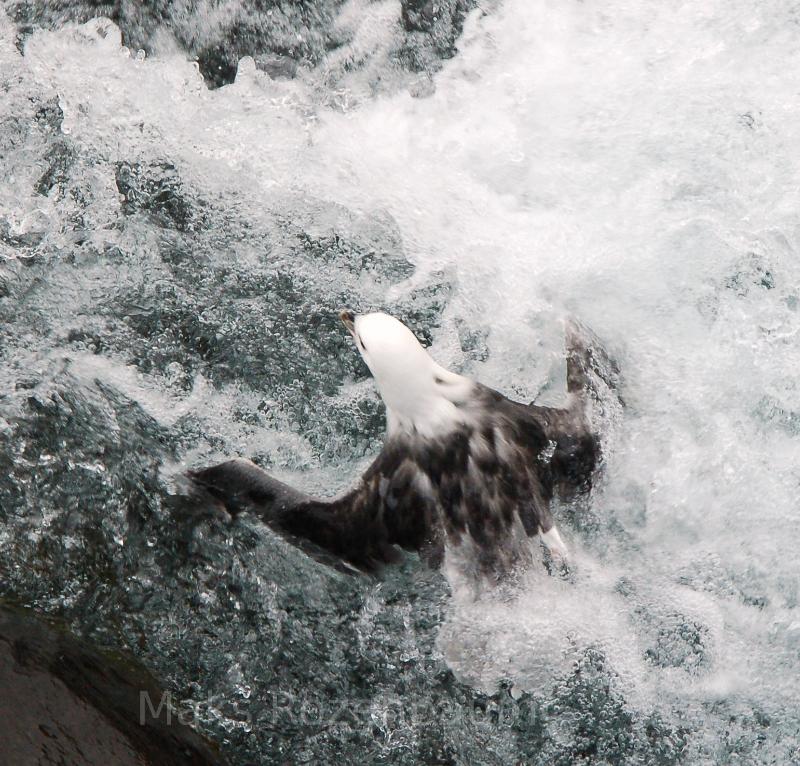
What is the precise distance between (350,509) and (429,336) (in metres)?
0.97

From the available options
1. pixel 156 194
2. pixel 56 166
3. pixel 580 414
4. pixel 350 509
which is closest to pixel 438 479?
pixel 350 509

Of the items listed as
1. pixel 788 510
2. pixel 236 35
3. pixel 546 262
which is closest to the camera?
pixel 788 510

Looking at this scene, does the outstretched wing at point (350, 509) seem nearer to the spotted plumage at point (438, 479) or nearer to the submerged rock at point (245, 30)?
the spotted plumage at point (438, 479)

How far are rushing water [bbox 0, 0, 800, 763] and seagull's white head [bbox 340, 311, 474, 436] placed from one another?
754 mm

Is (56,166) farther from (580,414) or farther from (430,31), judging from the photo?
(580,414)

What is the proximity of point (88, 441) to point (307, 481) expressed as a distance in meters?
0.93

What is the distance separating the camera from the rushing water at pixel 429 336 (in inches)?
142

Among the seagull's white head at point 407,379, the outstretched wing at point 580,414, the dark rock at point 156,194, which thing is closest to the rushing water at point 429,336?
the dark rock at point 156,194

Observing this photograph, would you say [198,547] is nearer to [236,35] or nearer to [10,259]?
[10,259]

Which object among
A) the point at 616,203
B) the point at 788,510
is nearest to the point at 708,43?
the point at 616,203

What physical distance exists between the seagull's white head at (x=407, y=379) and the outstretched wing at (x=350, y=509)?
0.18 meters

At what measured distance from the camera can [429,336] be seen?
4.10m

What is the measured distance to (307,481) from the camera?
12.8ft

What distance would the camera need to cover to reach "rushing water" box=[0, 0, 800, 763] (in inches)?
142
